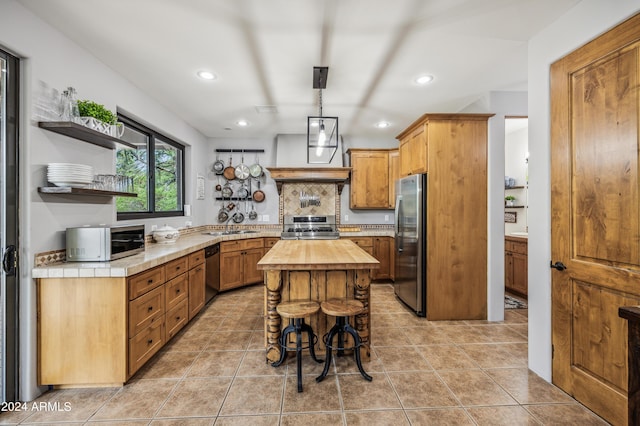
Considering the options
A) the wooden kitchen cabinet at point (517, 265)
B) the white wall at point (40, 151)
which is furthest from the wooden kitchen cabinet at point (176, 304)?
the wooden kitchen cabinet at point (517, 265)

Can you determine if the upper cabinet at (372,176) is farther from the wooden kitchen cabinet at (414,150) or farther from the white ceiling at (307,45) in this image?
the white ceiling at (307,45)

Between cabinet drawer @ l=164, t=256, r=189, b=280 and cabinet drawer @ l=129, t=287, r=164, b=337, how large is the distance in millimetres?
173

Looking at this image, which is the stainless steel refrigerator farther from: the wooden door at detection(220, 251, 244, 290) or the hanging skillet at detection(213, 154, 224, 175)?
the hanging skillet at detection(213, 154, 224, 175)

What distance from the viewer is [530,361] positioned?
217 centimetres

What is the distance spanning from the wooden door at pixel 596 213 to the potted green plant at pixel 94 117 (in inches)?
132

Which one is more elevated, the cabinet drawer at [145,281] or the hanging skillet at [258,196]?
the hanging skillet at [258,196]

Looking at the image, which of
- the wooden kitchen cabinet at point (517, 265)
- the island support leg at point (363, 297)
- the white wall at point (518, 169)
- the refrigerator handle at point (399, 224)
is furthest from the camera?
the white wall at point (518, 169)

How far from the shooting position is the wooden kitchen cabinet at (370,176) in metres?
5.00

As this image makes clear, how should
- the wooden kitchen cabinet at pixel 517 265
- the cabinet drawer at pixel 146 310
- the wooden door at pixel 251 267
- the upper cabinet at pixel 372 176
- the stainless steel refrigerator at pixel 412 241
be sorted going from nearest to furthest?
1. the cabinet drawer at pixel 146 310
2. the stainless steel refrigerator at pixel 412 241
3. the wooden kitchen cabinet at pixel 517 265
4. the wooden door at pixel 251 267
5. the upper cabinet at pixel 372 176

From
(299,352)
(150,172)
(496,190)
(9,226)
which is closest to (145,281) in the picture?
(9,226)

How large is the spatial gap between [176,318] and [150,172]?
1924mm

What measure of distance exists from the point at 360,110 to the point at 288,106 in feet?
3.22

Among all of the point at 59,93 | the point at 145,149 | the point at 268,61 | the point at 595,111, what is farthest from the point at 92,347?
the point at 595,111

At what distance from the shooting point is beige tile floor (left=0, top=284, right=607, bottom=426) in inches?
66.2
